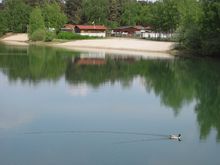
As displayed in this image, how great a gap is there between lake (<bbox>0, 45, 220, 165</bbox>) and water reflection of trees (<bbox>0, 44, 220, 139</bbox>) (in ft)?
0.20

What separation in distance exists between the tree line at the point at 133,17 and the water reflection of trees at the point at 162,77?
882cm

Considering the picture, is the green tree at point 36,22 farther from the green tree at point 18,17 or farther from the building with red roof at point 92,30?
the green tree at point 18,17

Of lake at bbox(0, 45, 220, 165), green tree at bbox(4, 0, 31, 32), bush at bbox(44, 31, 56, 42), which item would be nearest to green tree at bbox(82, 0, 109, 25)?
green tree at bbox(4, 0, 31, 32)

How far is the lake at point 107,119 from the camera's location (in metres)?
14.1

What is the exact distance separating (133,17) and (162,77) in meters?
81.8

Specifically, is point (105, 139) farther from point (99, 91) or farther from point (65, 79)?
point (65, 79)

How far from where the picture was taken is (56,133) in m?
16.6

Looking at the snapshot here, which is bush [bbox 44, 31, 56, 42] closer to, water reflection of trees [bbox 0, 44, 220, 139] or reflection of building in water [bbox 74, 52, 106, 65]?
reflection of building in water [bbox 74, 52, 106, 65]

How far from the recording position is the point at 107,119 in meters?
19.3

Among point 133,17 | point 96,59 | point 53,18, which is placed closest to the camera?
point 96,59

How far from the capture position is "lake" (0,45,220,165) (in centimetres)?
1412

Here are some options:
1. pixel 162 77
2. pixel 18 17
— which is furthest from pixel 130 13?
pixel 162 77

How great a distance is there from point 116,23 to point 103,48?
4341cm

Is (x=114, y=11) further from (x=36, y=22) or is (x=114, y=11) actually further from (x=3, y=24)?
(x=36, y=22)
